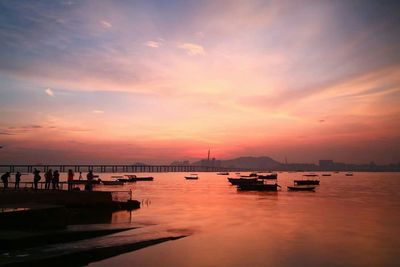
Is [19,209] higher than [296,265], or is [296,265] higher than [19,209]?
[19,209]

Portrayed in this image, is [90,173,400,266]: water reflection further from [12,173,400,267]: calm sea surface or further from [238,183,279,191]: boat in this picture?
[238,183,279,191]: boat

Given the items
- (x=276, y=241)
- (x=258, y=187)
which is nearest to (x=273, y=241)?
(x=276, y=241)

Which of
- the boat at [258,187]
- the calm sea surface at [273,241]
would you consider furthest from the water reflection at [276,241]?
the boat at [258,187]

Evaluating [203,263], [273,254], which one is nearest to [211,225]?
[273,254]

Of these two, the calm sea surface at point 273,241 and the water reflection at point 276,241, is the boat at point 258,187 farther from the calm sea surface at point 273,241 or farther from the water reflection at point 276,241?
the water reflection at point 276,241

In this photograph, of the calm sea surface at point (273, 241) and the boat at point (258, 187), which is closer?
the calm sea surface at point (273, 241)

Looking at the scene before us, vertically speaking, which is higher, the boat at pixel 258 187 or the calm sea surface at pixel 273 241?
the boat at pixel 258 187

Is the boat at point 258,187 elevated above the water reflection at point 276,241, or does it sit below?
above

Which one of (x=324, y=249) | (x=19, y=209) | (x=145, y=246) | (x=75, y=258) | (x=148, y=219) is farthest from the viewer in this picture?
(x=148, y=219)

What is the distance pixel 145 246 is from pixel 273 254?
30.1ft

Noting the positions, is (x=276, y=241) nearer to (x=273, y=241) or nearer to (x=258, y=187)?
(x=273, y=241)

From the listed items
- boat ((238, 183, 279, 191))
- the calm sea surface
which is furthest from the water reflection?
boat ((238, 183, 279, 191))

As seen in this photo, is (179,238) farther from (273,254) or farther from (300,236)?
(300,236)

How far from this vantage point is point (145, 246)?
2538 centimetres
